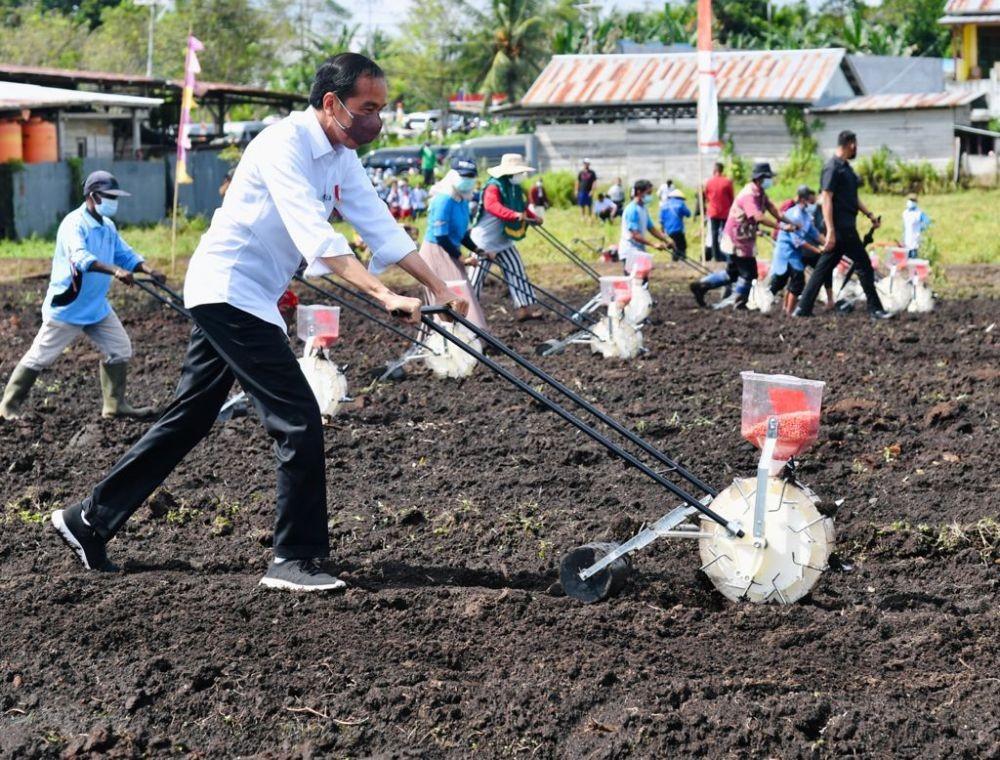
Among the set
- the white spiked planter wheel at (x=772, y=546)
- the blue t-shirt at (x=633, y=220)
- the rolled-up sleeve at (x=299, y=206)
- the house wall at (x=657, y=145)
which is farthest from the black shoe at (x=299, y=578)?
the house wall at (x=657, y=145)

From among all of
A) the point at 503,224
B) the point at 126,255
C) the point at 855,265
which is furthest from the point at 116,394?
the point at 855,265

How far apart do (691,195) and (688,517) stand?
96.5ft

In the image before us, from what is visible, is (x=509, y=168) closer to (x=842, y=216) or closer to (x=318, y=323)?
(x=842, y=216)

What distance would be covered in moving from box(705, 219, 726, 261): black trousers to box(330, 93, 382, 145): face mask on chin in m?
16.1

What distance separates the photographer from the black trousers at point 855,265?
1353cm

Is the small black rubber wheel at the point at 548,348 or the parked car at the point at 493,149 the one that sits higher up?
the parked car at the point at 493,149

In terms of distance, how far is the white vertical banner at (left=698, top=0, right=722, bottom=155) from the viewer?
63.0ft

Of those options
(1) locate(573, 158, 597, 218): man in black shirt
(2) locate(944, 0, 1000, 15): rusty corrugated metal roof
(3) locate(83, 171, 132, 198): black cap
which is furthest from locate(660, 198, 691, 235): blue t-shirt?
(2) locate(944, 0, 1000, 15): rusty corrugated metal roof

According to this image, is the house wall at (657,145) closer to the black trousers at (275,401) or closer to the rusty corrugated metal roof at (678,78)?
the rusty corrugated metal roof at (678,78)

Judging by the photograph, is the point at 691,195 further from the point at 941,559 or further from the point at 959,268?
the point at 941,559

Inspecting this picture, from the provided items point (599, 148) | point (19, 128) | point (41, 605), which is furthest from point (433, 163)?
point (41, 605)

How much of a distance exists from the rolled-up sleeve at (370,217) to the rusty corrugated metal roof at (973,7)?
139 ft

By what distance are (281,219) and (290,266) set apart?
0.71 ft

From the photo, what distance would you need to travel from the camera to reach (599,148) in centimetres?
4009
